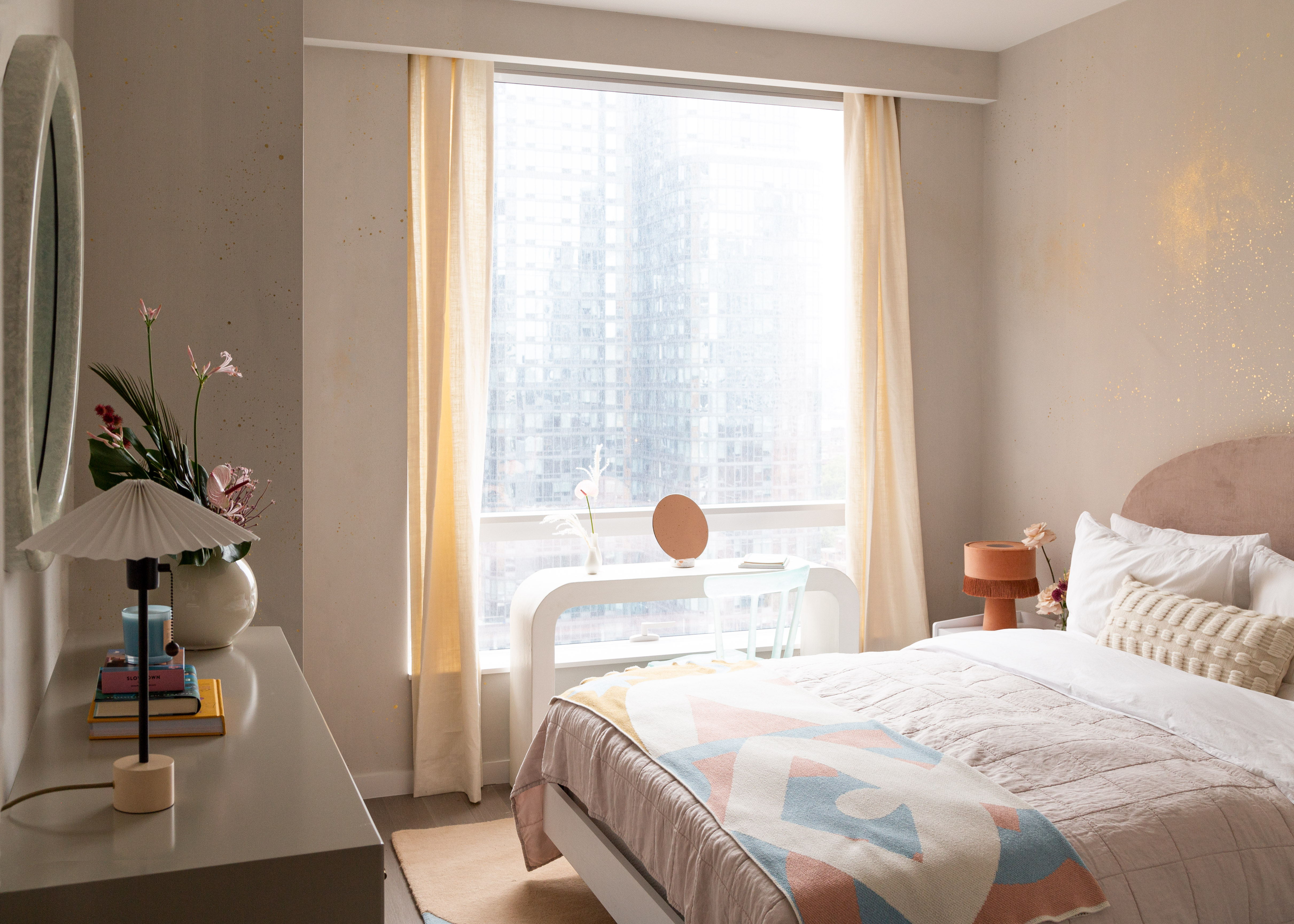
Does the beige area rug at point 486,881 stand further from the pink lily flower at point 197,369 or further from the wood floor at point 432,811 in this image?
the pink lily flower at point 197,369

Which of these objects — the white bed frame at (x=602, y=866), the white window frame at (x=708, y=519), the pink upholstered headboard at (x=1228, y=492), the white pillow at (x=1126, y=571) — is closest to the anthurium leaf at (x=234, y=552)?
the white bed frame at (x=602, y=866)

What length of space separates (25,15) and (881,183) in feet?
11.5

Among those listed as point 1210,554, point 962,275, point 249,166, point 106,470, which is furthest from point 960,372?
point 106,470

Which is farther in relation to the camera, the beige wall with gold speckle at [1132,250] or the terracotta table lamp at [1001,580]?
the terracotta table lamp at [1001,580]

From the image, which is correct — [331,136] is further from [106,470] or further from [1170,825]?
[1170,825]

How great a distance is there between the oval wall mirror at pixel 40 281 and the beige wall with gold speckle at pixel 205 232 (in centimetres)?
19

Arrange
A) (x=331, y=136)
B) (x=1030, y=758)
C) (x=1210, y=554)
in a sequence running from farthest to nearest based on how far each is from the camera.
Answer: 1. (x=331, y=136)
2. (x=1210, y=554)
3. (x=1030, y=758)

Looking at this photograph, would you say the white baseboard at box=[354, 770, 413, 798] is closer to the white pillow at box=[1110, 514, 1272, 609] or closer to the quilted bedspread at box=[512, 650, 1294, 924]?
the quilted bedspread at box=[512, 650, 1294, 924]

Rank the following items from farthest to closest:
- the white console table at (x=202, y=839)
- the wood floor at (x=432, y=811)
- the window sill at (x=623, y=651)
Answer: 1. the window sill at (x=623, y=651)
2. the wood floor at (x=432, y=811)
3. the white console table at (x=202, y=839)

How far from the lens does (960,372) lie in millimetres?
4406

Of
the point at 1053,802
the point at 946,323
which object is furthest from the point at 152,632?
the point at 946,323

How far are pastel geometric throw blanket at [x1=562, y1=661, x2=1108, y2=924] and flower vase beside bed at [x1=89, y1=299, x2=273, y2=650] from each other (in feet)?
3.26

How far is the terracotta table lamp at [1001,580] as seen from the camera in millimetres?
3646

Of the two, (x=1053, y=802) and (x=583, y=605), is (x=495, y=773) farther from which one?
(x=1053, y=802)
